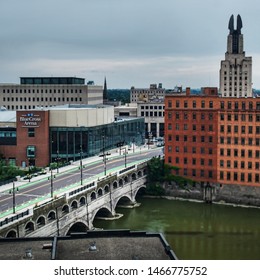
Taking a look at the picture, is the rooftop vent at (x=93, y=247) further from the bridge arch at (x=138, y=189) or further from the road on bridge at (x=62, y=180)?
the bridge arch at (x=138, y=189)

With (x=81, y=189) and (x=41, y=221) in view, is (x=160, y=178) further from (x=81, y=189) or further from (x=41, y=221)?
(x=41, y=221)

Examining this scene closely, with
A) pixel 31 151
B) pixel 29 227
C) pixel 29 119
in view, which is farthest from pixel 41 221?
pixel 29 119

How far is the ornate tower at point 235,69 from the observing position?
78.6 meters

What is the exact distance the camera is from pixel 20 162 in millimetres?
48156

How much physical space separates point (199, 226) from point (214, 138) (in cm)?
1050

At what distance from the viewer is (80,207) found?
30.0 meters

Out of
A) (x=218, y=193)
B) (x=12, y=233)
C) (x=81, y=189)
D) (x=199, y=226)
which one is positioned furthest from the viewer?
(x=218, y=193)

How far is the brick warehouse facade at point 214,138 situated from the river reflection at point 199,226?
3182mm

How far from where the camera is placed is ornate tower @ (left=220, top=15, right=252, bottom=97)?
78562 mm

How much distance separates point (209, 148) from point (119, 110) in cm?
4219

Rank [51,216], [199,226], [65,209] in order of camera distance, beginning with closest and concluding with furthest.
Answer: [51,216] < [65,209] < [199,226]

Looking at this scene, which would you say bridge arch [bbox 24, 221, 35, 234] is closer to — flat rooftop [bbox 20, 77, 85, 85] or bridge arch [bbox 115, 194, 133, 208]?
bridge arch [bbox 115, 194, 133, 208]

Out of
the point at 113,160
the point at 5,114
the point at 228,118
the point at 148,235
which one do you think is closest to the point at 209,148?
the point at 228,118

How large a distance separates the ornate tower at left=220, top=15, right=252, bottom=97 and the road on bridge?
3102 centimetres
